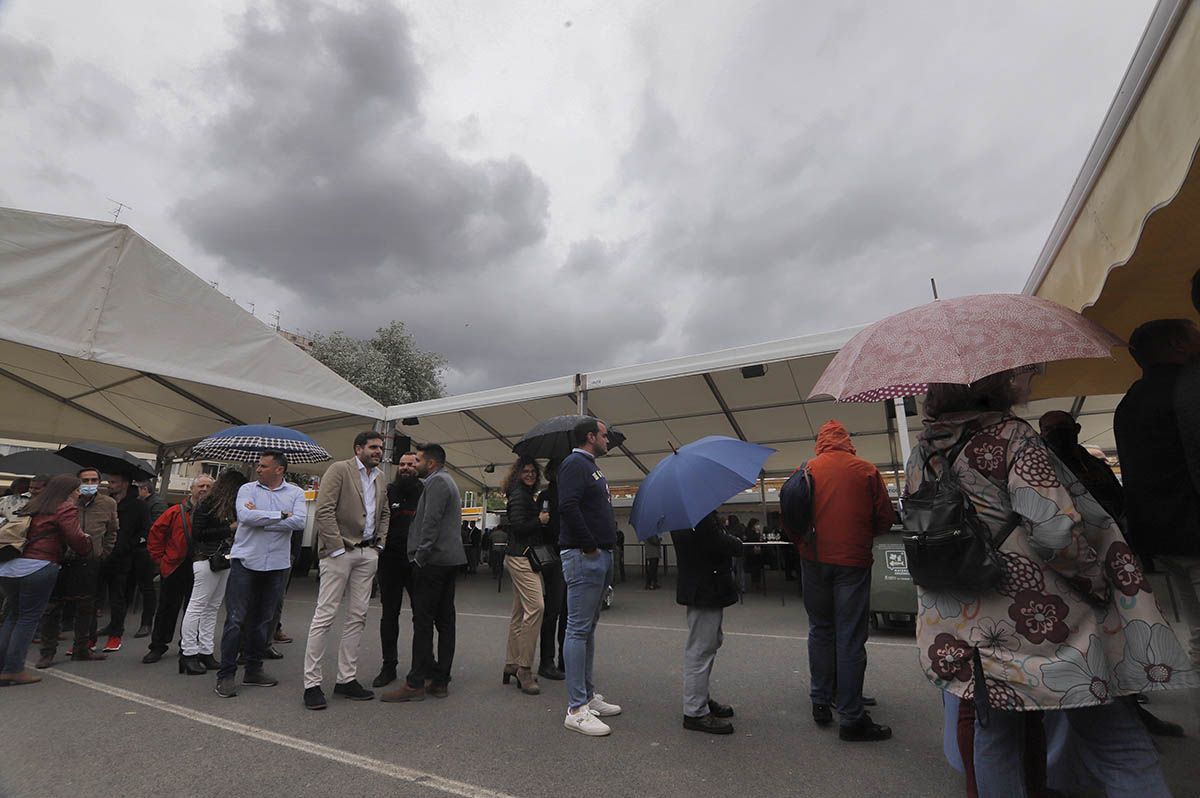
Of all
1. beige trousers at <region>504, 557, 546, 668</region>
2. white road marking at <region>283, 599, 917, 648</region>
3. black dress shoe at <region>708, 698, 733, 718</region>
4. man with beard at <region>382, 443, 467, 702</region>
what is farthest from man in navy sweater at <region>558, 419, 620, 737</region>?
white road marking at <region>283, 599, 917, 648</region>

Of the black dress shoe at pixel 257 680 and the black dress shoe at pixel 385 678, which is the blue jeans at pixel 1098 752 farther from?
the black dress shoe at pixel 257 680

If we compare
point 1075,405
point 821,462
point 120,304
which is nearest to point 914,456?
point 821,462

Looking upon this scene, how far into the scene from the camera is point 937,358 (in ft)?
→ 6.34

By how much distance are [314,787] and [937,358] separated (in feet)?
10.6

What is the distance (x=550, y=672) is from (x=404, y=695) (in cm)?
117

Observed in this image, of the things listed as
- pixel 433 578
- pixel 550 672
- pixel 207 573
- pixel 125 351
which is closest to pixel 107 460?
pixel 125 351

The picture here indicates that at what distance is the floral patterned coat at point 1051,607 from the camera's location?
1.76 meters

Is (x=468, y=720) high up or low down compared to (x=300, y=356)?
down

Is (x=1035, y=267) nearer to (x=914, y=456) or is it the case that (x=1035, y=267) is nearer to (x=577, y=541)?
(x=914, y=456)

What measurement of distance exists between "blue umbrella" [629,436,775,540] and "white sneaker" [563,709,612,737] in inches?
44.3

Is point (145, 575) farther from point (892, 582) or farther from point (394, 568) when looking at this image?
point (892, 582)

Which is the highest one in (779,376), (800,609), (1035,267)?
(779,376)

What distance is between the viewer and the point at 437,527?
4176 millimetres

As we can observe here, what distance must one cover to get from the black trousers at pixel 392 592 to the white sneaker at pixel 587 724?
5.50ft
